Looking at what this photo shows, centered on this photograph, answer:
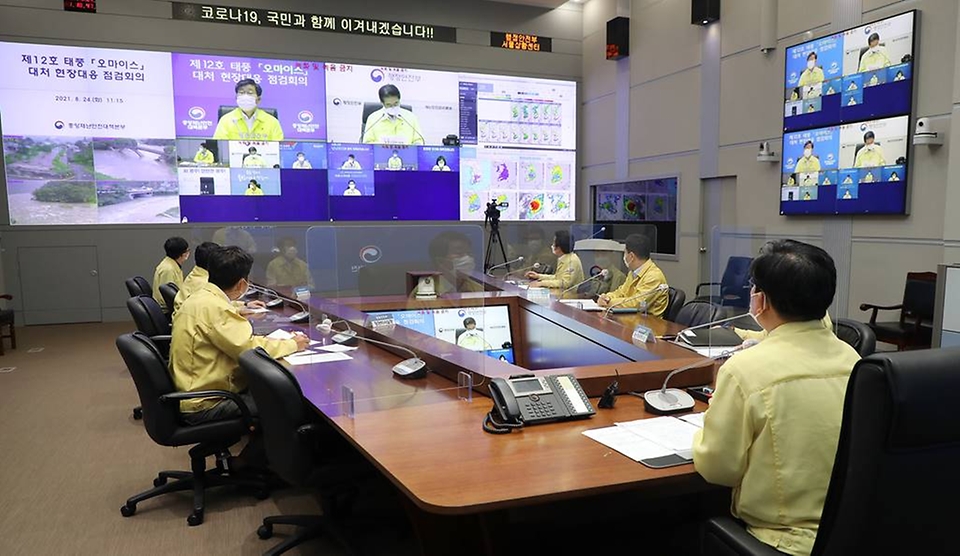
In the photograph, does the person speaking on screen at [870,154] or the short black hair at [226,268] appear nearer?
the short black hair at [226,268]

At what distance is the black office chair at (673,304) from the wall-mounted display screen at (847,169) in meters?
1.79

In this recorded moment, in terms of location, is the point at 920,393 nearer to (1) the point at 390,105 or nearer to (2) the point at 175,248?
(2) the point at 175,248

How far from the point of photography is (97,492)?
3078 millimetres

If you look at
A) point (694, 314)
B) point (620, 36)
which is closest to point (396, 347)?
point (694, 314)

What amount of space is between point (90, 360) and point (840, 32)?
740cm

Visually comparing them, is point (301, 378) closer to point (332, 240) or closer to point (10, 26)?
point (332, 240)

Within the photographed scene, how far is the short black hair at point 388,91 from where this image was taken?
27.5ft

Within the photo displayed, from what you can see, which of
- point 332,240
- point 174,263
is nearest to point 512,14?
point 174,263

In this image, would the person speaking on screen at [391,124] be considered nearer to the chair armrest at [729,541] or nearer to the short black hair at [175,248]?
the short black hair at [175,248]

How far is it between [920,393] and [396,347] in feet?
7.67

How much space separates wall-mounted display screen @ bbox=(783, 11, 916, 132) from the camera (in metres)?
4.81

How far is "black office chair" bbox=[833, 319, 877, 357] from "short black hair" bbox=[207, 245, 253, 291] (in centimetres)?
290

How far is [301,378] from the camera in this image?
267 cm

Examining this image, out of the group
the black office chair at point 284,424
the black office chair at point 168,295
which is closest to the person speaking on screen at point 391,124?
the black office chair at point 168,295
